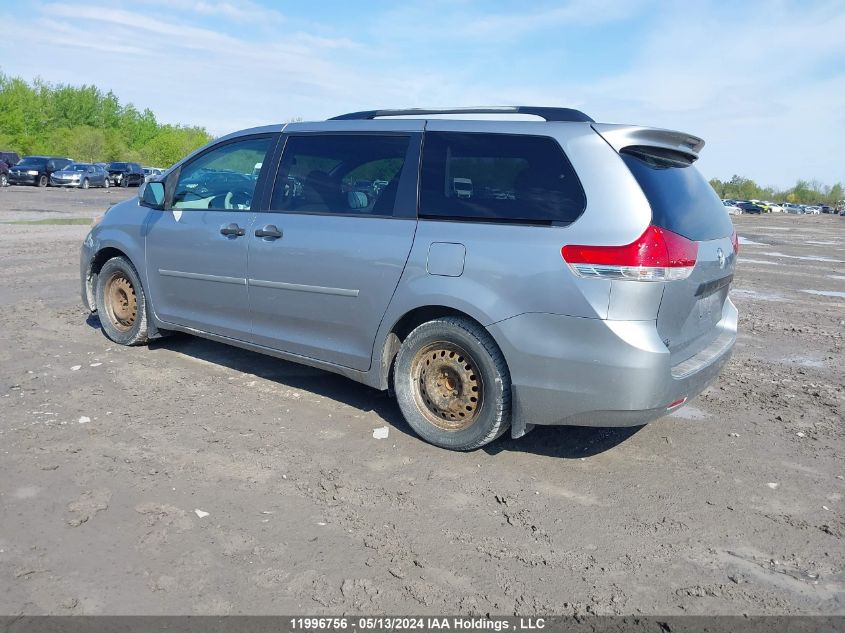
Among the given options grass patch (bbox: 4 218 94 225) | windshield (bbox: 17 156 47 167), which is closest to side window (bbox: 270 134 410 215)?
grass patch (bbox: 4 218 94 225)

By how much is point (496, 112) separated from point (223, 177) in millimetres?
2385

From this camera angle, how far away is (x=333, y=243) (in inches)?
190

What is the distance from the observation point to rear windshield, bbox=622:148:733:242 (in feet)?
13.1

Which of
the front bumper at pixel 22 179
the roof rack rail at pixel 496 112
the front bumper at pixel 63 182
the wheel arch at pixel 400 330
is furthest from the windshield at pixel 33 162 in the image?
the wheel arch at pixel 400 330

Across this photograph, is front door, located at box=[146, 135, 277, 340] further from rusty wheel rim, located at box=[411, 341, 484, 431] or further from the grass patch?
the grass patch

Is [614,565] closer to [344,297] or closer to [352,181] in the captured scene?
[344,297]

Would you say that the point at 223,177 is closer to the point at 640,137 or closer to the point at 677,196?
the point at 640,137

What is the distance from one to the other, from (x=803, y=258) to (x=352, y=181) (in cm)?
1721

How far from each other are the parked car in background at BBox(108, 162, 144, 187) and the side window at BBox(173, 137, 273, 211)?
44599mm

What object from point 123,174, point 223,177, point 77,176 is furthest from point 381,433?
point 123,174

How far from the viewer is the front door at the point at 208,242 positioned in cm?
545

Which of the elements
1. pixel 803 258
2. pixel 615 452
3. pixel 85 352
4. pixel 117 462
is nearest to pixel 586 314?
pixel 615 452

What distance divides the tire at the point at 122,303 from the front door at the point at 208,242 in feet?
0.98

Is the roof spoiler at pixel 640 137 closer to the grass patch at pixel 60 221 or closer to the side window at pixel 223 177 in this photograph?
the side window at pixel 223 177
